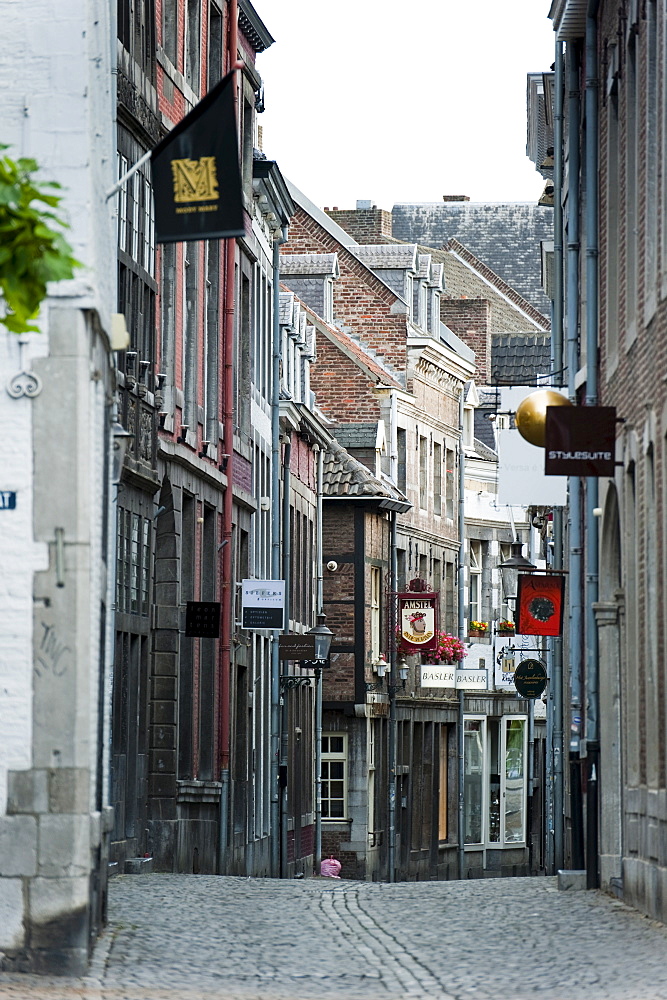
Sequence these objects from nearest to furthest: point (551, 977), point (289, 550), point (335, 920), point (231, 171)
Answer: point (551, 977)
point (231, 171)
point (335, 920)
point (289, 550)

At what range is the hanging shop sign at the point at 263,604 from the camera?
91.9ft

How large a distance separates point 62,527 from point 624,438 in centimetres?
677

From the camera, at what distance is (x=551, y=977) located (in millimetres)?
11633

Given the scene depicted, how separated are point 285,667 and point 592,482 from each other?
18.3m

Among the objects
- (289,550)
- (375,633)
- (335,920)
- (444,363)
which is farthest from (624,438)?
(444,363)

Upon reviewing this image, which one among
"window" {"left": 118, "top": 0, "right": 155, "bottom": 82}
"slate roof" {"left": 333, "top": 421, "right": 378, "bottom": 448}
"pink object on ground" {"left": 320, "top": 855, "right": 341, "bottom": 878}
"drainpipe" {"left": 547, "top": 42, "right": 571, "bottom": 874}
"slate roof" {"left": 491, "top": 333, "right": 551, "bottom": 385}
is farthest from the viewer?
"slate roof" {"left": 333, "top": 421, "right": 378, "bottom": 448}

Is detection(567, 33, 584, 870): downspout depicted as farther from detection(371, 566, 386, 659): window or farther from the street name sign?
detection(371, 566, 386, 659): window

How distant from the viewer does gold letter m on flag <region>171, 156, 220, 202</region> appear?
12.9 metres

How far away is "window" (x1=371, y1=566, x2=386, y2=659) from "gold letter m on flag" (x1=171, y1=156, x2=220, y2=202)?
32.4 m

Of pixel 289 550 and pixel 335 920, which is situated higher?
pixel 289 550

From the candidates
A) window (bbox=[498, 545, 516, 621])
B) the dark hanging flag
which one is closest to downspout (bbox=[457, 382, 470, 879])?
window (bbox=[498, 545, 516, 621])

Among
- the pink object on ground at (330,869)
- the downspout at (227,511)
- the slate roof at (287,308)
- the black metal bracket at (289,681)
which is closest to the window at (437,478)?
the slate roof at (287,308)

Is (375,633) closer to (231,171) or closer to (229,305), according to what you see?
(229,305)

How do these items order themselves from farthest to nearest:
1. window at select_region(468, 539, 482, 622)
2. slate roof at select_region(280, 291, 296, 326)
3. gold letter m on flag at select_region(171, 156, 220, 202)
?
1. window at select_region(468, 539, 482, 622)
2. slate roof at select_region(280, 291, 296, 326)
3. gold letter m on flag at select_region(171, 156, 220, 202)
